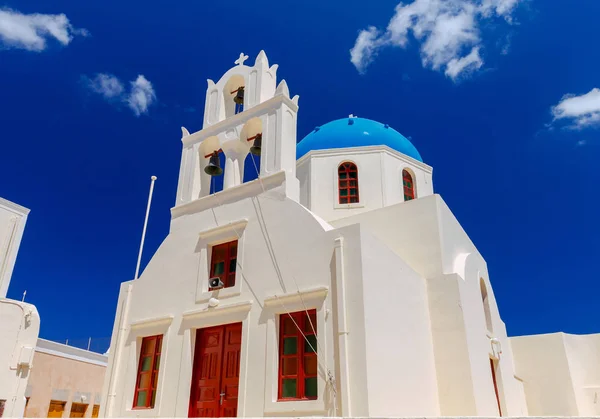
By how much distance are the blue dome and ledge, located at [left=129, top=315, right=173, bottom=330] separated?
290 inches

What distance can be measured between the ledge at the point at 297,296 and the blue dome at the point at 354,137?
7480 mm

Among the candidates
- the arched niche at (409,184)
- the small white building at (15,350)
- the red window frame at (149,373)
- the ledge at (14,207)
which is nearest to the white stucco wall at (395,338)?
the red window frame at (149,373)

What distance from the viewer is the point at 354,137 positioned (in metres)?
15.8

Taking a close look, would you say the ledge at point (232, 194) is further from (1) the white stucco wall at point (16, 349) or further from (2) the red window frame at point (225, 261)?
(1) the white stucco wall at point (16, 349)

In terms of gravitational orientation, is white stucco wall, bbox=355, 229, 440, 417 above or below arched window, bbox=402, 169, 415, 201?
below

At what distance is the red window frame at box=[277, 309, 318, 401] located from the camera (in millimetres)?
8547

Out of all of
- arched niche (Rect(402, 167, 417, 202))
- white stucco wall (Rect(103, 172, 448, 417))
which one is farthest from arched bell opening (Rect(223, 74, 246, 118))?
arched niche (Rect(402, 167, 417, 202))

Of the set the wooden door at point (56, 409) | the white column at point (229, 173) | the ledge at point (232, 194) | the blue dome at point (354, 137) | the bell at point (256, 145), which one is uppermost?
the blue dome at point (354, 137)

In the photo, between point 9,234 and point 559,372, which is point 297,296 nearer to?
point 559,372

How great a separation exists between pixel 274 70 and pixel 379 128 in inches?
190

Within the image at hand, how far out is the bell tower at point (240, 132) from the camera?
11.3 metres

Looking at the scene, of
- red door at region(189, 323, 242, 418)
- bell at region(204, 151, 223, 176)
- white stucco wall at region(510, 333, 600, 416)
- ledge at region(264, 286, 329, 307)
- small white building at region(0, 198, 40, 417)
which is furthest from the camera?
white stucco wall at region(510, 333, 600, 416)

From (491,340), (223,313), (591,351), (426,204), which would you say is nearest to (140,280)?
(223,313)

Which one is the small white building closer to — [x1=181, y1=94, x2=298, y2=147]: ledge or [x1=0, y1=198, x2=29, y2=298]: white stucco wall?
[x1=0, y1=198, x2=29, y2=298]: white stucco wall
